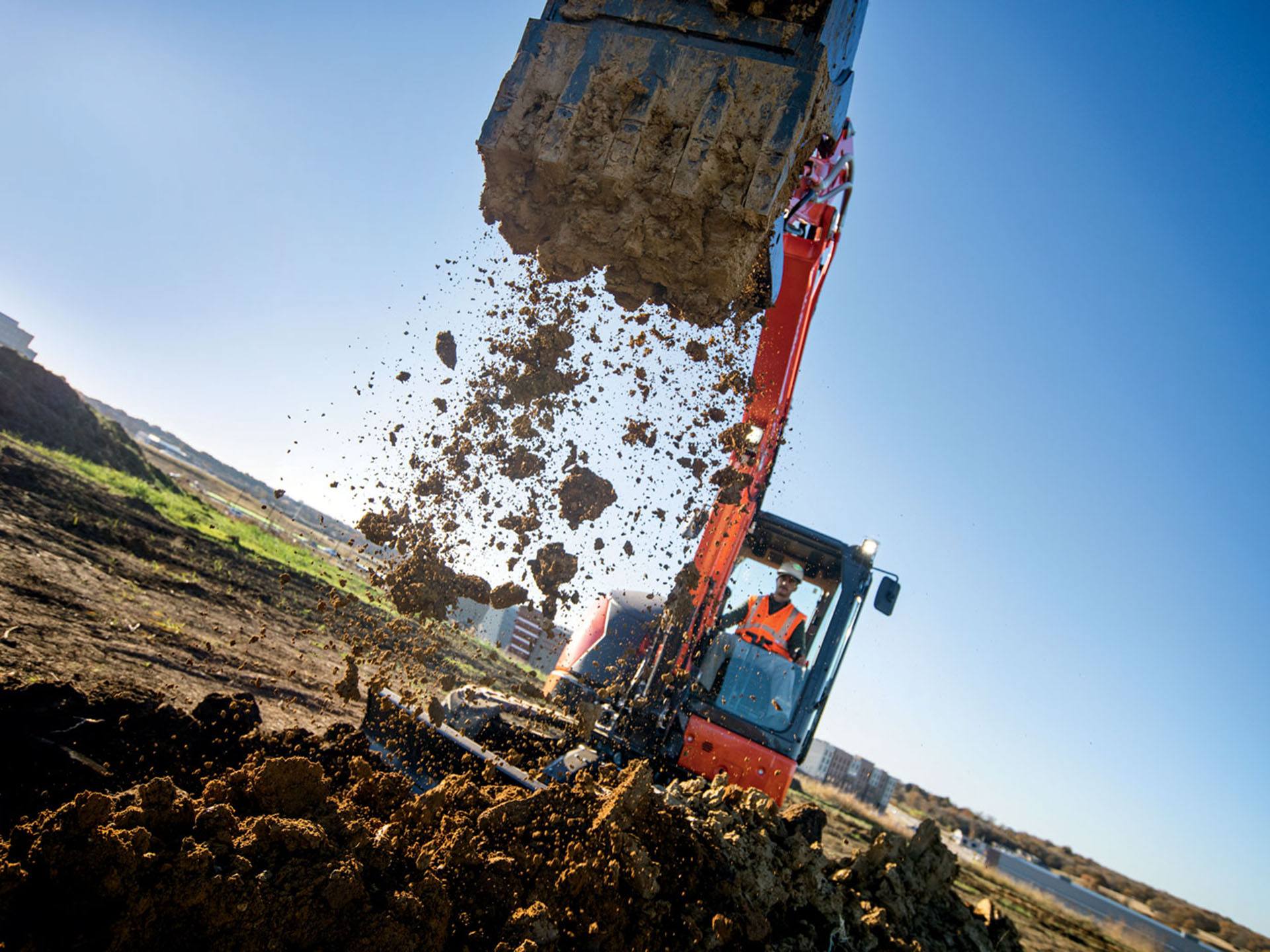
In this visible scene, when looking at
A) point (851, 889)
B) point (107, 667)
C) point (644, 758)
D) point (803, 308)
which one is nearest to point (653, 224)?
point (803, 308)

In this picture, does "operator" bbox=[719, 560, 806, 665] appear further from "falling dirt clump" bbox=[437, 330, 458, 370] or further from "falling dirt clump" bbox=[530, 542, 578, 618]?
"falling dirt clump" bbox=[437, 330, 458, 370]

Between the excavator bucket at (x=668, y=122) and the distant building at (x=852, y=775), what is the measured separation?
43.8 m

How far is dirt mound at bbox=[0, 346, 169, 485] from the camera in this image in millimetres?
19969

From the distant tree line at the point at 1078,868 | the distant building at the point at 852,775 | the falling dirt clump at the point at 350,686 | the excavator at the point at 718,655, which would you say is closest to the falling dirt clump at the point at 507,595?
the excavator at the point at 718,655

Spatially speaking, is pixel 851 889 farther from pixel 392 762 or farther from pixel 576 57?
pixel 576 57

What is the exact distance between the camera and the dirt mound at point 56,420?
A: 1997cm

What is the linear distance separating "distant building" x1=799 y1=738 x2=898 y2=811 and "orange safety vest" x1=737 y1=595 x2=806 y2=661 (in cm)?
4043

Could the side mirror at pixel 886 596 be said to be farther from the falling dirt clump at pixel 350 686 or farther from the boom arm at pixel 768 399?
the falling dirt clump at pixel 350 686

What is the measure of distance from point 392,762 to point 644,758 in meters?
1.66

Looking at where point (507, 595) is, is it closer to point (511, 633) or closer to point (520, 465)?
point (520, 465)

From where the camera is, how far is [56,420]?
70.4ft

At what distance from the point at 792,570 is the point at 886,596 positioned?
2.41 feet

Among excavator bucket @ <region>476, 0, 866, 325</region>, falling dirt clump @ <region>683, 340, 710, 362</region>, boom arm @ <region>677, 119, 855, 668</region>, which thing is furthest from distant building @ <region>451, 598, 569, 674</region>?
excavator bucket @ <region>476, 0, 866, 325</region>

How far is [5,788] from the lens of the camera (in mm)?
2211
